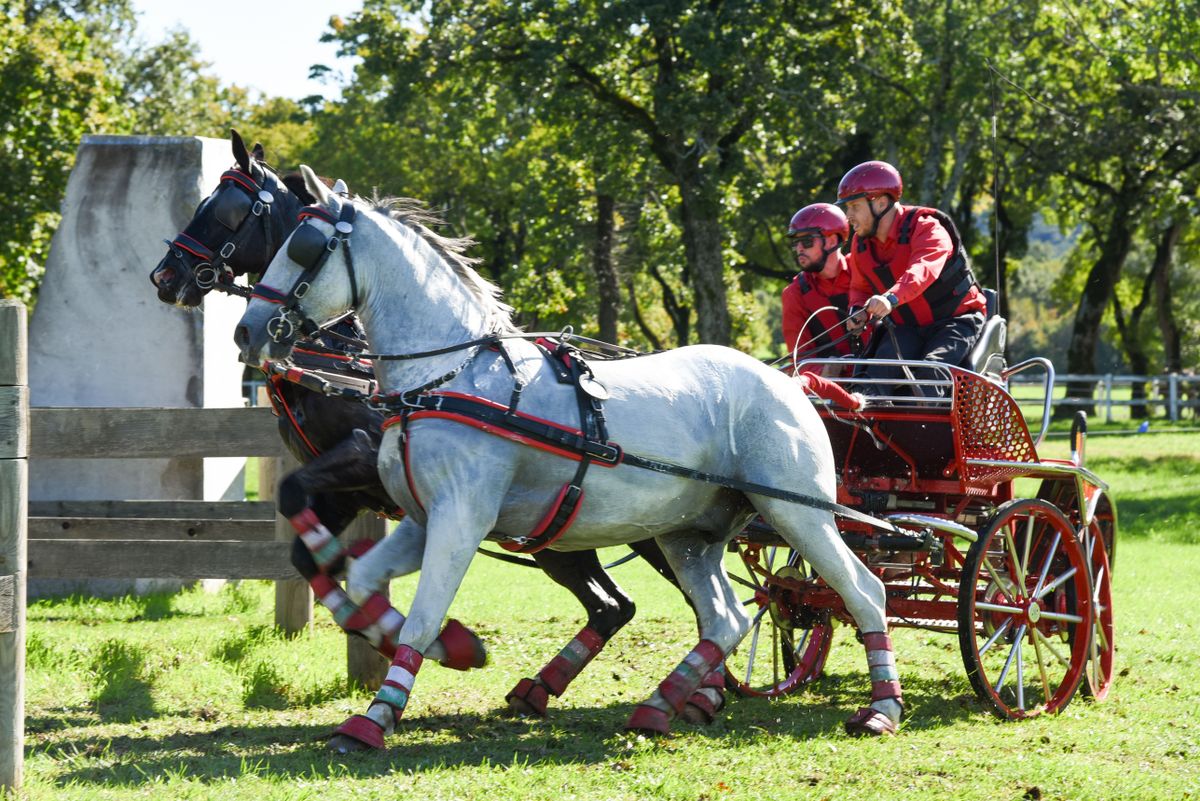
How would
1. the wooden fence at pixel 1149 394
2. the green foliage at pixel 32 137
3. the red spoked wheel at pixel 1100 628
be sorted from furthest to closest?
the wooden fence at pixel 1149 394, the green foliage at pixel 32 137, the red spoked wheel at pixel 1100 628

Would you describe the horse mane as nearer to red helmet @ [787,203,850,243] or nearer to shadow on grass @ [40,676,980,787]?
shadow on grass @ [40,676,980,787]

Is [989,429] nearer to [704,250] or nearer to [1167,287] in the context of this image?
[704,250]

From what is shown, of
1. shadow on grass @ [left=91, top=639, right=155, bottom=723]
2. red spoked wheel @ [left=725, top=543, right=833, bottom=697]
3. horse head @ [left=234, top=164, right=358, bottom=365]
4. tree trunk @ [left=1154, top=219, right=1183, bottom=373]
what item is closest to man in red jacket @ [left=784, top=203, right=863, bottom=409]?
red spoked wheel @ [left=725, top=543, right=833, bottom=697]

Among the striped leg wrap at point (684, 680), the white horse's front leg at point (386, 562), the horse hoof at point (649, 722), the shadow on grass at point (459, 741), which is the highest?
the white horse's front leg at point (386, 562)

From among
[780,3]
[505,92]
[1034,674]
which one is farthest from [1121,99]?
[1034,674]

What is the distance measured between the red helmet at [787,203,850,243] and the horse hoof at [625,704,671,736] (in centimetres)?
300

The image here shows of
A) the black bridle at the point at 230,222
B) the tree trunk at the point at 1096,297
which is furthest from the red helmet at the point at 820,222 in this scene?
the tree trunk at the point at 1096,297

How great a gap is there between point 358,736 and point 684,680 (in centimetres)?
161

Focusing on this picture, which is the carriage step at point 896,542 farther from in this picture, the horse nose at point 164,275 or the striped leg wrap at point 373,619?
the horse nose at point 164,275

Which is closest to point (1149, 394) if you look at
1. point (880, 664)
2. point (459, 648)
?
point (880, 664)

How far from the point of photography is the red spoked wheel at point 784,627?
Answer: 768 cm

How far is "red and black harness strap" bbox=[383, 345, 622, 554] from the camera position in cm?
589

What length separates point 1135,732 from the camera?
6684mm

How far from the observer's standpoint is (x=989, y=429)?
7.04 metres
